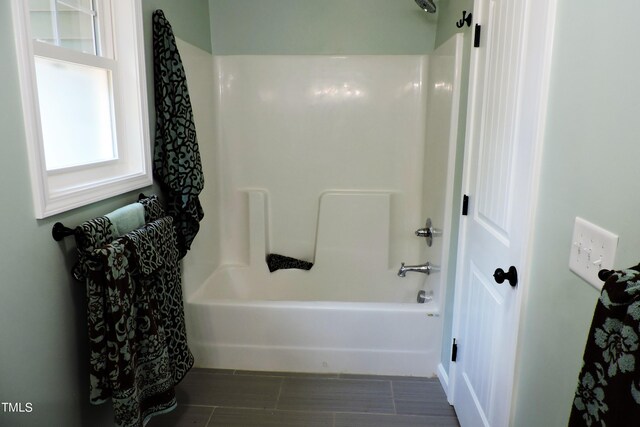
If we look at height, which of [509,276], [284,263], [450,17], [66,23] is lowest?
[284,263]

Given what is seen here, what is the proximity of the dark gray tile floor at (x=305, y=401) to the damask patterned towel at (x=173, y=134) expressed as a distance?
2.84 ft

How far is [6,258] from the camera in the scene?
1167 millimetres

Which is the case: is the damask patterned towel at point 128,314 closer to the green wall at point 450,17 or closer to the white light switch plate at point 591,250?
the white light switch plate at point 591,250

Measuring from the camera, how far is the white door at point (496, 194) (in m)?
1.26

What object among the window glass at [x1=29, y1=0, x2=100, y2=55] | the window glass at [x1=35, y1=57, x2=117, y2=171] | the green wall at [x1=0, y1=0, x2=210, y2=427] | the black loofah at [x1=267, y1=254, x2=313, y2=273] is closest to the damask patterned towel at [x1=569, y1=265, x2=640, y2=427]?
the green wall at [x1=0, y1=0, x2=210, y2=427]

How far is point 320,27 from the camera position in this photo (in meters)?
2.79

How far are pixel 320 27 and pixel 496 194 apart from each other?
1774 millimetres

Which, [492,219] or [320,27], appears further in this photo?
[320,27]

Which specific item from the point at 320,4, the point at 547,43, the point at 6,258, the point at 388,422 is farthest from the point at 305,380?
the point at 320,4

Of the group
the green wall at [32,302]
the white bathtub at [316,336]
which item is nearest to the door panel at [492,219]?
the white bathtub at [316,336]

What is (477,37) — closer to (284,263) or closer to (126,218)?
(126,218)

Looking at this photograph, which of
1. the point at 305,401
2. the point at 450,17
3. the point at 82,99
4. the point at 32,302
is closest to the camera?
the point at 32,302

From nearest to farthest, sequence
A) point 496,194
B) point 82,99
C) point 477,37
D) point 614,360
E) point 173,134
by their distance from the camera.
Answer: point 614,360 → point 496,194 → point 82,99 → point 477,37 → point 173,134

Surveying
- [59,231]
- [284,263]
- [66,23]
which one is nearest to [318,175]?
[284,263]
